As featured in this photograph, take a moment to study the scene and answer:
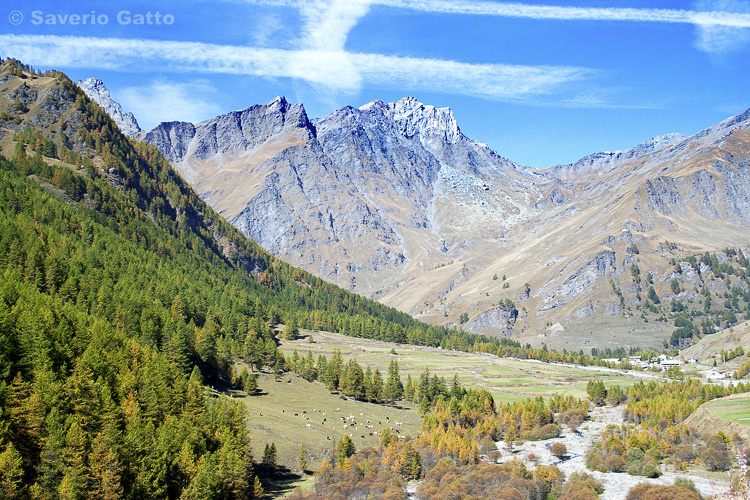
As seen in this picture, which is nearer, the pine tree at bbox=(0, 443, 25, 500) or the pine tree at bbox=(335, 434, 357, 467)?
the pine tree at bbox=(0, 443, 25, 500)

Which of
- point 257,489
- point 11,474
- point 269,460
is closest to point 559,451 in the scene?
point 269,460

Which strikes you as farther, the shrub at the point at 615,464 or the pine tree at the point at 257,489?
the shrub at the point at 615,464

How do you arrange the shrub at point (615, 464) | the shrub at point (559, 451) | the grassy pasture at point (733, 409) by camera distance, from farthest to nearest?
the shrub at point (559, 451) → the grassy pasture at point (733, 409) → the shrub at point (615, 464)

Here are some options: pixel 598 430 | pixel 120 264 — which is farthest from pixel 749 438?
pixel 120 264

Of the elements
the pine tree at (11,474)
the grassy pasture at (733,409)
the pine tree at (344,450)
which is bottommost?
the pine tree at (344,450)

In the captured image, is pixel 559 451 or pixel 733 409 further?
pixel 559 451

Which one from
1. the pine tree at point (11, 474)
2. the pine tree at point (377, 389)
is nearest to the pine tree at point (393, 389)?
the pine tree at point (377, 389)

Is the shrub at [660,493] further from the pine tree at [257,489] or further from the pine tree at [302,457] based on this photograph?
the pine tree at [257,489]

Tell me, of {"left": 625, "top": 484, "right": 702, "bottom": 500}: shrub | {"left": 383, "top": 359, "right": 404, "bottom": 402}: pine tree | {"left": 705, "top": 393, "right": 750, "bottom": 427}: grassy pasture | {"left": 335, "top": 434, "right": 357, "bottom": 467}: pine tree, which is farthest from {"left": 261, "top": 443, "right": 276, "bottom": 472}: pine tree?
{"left": 705, "top": 393, "right": 750, "bottom": 427}: grassy pasture

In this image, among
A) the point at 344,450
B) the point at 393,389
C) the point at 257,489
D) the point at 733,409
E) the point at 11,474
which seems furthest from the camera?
the point at 393,389

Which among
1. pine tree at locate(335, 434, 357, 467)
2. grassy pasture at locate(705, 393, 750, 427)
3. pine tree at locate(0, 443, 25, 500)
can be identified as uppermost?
grassy pasture at locate(705, 393, 750, 427)

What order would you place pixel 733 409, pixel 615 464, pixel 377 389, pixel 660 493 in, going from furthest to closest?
pixel 377 389 → pixel 733 409 → pixel 615 464 → pixel 660 493

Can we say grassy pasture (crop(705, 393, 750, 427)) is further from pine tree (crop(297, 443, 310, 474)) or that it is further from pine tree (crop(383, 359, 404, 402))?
pine tree (crop(383, 359, 404, 402))

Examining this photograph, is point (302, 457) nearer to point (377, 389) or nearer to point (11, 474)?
point (11, 474)
